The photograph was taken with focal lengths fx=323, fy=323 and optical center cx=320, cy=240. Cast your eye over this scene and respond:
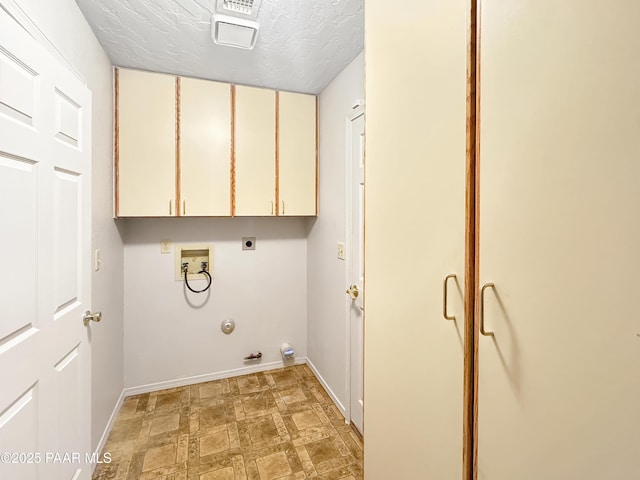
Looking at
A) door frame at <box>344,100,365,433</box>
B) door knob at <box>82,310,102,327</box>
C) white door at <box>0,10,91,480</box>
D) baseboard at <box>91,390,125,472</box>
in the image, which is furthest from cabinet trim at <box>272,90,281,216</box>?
baseboard at <box>91,390,125,472</box>

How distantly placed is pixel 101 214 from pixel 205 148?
0.85 m

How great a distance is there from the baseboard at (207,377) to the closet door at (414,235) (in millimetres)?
1768

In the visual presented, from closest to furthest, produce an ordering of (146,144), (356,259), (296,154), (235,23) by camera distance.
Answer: (235,23)
(356,259)
(146,144)
(296,154)

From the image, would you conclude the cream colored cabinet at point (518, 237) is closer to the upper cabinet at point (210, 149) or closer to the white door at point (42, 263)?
the white door at point (42, 263)

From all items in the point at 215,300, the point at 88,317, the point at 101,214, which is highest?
the point at 101,214

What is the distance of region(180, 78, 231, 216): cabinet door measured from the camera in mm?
2348

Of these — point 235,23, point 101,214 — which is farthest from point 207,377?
point 235,23

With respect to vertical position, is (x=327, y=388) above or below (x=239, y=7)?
below

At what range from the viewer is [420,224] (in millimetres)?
953

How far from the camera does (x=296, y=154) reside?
8.68ft

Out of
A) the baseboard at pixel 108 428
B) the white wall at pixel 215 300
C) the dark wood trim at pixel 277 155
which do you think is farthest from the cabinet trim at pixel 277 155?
the baseboard at pixel 108 428

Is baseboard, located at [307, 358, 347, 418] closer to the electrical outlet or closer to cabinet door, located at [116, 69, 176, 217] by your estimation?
the electrical outlet

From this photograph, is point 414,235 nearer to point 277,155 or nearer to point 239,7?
point 239,7

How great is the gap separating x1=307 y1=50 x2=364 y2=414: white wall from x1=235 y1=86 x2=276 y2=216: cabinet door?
16.0 inches
